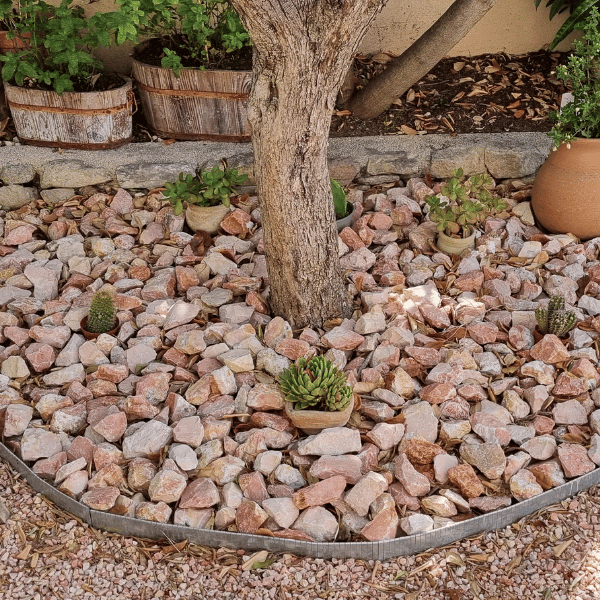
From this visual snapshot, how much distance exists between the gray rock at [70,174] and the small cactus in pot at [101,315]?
1145 millimetres

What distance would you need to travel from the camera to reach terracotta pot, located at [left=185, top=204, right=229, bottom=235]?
12.4 feet

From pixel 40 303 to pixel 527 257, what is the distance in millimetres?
2321

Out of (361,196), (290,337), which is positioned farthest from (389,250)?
(290,337)

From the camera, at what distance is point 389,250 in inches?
144

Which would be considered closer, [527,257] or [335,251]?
[335,251]

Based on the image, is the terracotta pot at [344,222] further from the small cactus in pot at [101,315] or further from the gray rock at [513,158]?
the small cactus in pot at [101,315]

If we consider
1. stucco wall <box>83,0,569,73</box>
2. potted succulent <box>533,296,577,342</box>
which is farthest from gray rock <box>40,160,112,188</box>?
potted succulent <box>533,296,577,342</box>

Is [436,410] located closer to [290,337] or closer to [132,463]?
[290,337]

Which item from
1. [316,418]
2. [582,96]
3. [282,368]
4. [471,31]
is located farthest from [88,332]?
[471,31]

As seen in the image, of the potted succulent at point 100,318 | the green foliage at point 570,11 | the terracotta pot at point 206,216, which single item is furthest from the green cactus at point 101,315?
the green foliage at point 570,11

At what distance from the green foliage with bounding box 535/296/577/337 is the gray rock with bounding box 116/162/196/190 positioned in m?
2.05

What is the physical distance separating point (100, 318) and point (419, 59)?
2314mm

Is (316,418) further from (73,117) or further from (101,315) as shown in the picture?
(73,117)

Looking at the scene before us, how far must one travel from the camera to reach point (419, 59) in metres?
4.17
